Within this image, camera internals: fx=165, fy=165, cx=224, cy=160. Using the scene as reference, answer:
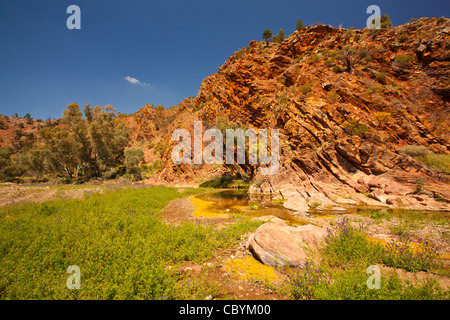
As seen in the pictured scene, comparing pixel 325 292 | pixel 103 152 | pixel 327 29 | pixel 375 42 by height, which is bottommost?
pixel 325 292

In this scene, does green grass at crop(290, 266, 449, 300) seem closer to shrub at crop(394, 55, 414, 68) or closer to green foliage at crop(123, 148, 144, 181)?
shrub at crop(394, 55, 414, 68)

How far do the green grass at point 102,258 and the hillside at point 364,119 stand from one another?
10913 mm

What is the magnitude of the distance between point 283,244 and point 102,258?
5.50 meters

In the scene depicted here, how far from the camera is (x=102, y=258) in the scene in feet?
15.6

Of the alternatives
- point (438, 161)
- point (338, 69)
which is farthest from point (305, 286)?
point (338, 69)

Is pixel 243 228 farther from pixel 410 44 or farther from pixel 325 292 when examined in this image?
pixel 410 44

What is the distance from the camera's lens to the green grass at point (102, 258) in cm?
344

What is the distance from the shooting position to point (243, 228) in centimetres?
830

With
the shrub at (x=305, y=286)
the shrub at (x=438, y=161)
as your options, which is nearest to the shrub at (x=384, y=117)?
the shrub at (x=438, y=161)

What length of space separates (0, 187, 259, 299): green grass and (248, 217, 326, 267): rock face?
168 cm

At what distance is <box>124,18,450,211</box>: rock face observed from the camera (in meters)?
15.1
